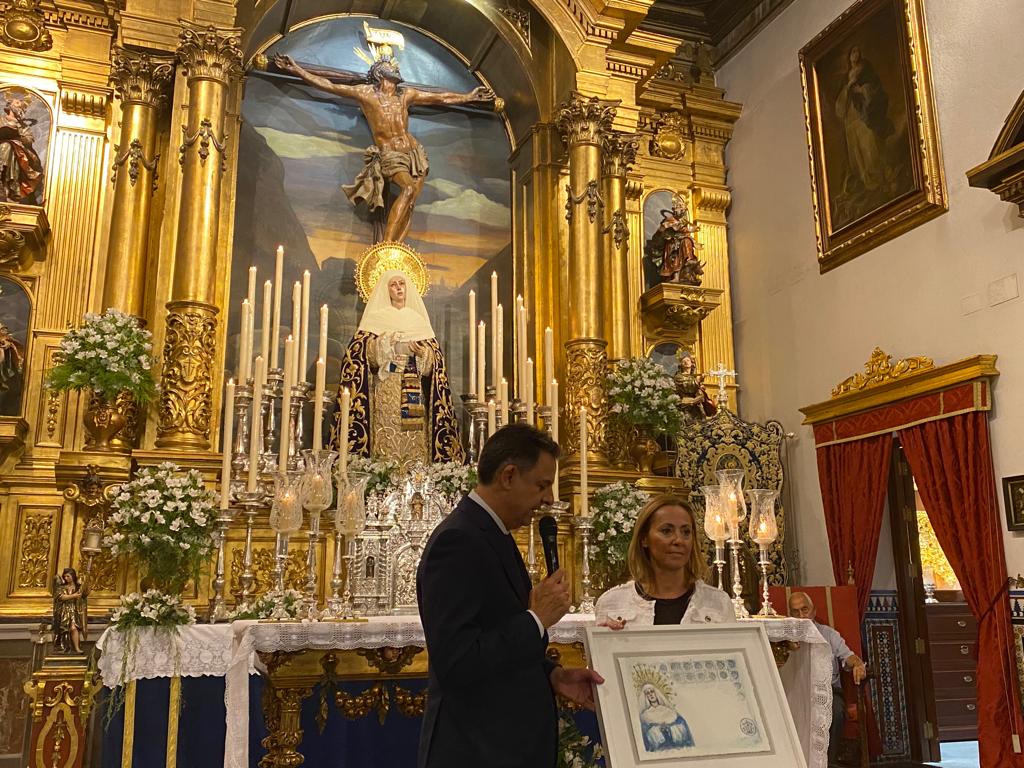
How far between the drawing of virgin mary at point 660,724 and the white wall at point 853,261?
540 cm

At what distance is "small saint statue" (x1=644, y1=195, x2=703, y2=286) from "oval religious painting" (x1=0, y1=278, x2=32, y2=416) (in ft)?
19.8

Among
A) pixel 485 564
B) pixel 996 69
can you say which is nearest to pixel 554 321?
pixel 996 69

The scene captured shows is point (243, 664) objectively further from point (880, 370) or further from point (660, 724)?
point (880, 370)

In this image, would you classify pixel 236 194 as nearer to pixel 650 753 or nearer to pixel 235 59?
pixel 235 59

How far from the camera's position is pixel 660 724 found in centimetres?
263

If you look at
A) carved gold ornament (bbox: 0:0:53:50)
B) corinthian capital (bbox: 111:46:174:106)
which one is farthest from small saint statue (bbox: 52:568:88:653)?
carved gold ornament (bbox: 0:0:53:50)

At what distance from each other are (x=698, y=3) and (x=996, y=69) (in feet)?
14.6

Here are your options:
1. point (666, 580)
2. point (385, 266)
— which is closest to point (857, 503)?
point (385, 266)

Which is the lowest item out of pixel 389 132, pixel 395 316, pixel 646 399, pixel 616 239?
pixel 646 399

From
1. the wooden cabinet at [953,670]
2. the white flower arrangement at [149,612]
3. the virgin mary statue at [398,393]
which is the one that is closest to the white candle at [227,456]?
the white flower arrangement at [149,612]

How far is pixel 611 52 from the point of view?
9.47 metres

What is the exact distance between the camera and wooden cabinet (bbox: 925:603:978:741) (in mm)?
10016

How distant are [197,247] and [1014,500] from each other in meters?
6.52

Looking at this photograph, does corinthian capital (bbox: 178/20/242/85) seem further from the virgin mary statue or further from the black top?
the black top
